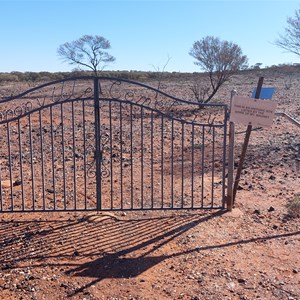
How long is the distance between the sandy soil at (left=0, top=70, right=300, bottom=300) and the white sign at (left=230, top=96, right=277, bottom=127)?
1.20 metres

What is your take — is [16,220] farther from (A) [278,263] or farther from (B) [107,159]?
(B) [107,159]

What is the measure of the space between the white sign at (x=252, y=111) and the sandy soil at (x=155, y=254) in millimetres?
1204

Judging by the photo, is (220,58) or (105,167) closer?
(105,167)

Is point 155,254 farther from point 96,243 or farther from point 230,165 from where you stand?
point 230,165

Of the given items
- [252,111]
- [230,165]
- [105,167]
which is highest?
[252,111]

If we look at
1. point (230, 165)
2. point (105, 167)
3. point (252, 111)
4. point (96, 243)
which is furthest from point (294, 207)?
point (96, 243)

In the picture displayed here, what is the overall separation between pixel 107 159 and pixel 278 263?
5.35 meters

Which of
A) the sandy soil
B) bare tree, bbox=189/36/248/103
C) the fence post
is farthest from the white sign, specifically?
bare tree, bbox=189/36/248/103

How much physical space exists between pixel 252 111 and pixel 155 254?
213 cm

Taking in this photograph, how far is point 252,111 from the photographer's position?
551 centimetres

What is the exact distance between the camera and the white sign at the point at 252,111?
17.8ft

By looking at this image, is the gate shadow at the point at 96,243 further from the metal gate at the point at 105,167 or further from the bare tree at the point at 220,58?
the bare tree at the point at 220,58

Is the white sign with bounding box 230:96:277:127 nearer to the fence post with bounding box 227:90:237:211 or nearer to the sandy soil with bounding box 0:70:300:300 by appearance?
the fence post with bounding box 227:90:237:211

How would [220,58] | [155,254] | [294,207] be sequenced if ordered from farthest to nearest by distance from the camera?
[220,58], [294,207], [155,254]
